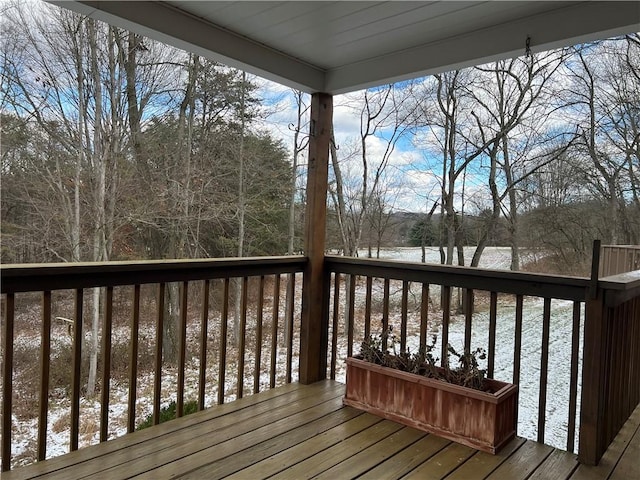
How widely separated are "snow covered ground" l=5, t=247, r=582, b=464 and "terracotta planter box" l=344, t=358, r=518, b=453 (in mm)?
2056

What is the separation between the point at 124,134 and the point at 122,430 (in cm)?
398

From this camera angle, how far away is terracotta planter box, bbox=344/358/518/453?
2223 mm

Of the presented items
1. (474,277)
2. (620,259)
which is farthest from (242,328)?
(620,259)

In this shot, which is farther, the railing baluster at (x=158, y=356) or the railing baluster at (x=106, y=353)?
the railing baluster at (x=158, y=356)

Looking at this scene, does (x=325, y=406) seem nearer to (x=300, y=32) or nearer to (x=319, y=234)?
(x=319, y=234)

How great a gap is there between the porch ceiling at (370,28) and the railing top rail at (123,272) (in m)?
1.17

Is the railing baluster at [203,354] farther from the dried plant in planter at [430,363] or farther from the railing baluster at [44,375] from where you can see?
the dried plant in planter at [430,363]

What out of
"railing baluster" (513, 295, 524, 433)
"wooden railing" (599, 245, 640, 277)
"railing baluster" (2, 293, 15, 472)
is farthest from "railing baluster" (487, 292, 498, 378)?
"wooden railing" (599, 245, 640, 277)

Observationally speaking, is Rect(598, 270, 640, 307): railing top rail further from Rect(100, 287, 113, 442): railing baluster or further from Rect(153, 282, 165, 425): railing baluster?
Rect(100, 287, 113, 442): railing baluster

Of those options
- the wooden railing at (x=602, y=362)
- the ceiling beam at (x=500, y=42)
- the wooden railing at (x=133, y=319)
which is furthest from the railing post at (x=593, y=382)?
the wooden railing at (x=133, y=319)

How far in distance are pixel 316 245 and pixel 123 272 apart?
138 centimetres

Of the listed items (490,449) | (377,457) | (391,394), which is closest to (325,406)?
(391,394)

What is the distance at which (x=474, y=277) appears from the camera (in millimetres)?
2576

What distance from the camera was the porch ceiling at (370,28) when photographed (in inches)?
83.2
